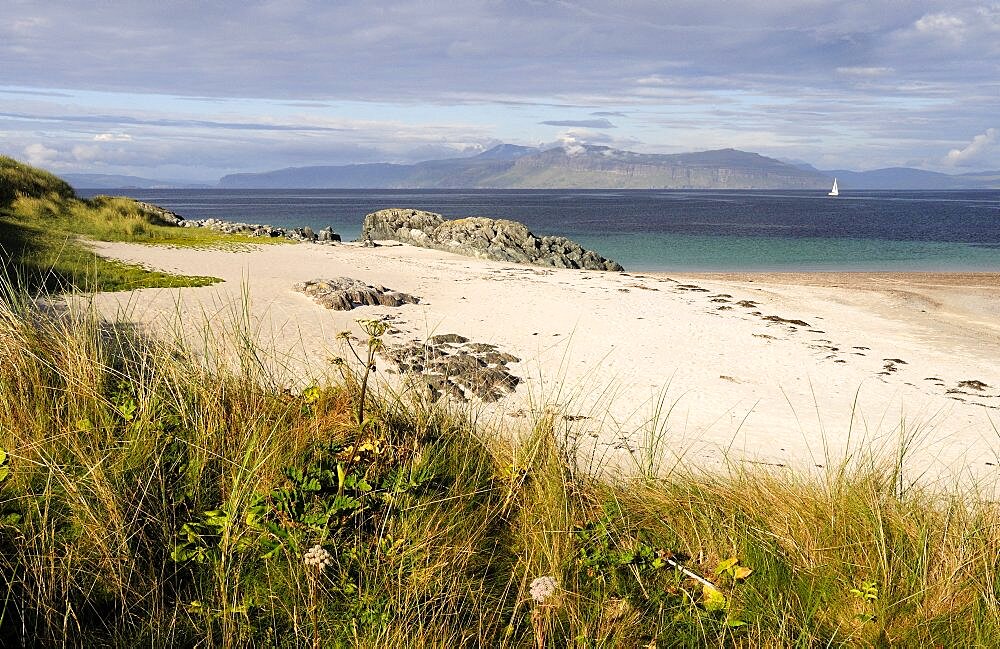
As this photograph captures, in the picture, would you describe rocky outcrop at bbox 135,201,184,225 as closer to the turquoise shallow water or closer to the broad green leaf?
the turquoise shallow water

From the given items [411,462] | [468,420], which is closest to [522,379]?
[468,420]

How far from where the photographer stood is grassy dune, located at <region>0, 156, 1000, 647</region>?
8.55 ft

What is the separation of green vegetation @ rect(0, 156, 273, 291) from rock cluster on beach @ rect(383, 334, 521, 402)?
4.72 m

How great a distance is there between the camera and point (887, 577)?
2836 mm

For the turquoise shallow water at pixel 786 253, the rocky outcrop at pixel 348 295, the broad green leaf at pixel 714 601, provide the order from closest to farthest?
the broad green leaf at pixel 714 601
the rocky outcrop at pixel 348 295
the turquoise shallow water at pixel 786 253

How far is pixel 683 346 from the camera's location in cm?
1109

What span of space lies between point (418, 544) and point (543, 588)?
0.50m

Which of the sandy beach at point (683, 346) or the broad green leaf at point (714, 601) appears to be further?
the sandy beach at point (683, 346)

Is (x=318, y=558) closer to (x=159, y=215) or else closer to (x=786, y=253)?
(x=159, y=215)

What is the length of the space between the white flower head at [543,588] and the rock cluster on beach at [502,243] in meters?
22.7

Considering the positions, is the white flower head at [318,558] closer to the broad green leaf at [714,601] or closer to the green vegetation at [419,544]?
the green vegetation at [419,544]

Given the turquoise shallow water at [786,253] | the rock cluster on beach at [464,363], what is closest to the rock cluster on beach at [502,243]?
the turquoise shallow water at [786,253]

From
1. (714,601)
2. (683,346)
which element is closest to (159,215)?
(683,346)

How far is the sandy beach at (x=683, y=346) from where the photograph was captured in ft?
21.7
